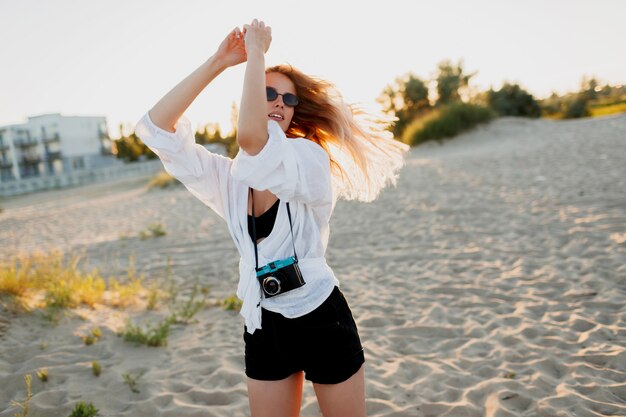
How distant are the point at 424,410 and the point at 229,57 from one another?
2337 millimetres

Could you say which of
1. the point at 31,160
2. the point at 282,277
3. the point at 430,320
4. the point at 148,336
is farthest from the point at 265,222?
the point at 31,160

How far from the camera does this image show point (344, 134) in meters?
1.97

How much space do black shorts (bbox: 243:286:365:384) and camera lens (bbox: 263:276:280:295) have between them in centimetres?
11

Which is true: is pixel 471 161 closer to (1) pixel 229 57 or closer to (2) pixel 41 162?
(1) pixel 229 57

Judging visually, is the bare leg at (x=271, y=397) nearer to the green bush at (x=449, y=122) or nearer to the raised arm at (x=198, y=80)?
the raised arm at (x=198, y=80)

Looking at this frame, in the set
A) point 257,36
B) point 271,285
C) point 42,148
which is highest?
point 42,148

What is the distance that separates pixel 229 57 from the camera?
1.68 m

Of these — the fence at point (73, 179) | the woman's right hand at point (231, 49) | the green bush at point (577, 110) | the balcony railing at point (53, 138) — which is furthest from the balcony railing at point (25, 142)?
the woman's right hand at point (231, 49)

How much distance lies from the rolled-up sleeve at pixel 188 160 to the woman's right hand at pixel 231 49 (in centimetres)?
30

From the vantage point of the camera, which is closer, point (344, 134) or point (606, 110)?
point (344, 134)

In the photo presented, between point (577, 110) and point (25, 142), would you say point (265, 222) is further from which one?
point (25, 142)

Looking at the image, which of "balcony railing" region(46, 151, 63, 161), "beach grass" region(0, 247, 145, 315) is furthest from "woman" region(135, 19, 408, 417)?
"balcony railing" region(46, 151, 63, 161)

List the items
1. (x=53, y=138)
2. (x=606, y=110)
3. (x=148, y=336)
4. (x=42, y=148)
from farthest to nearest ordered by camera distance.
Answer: (x=53, y=138) → (x=42, y=148) → (x=606, y=110) → (x=148, y=336)

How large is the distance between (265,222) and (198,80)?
0.57 meters
